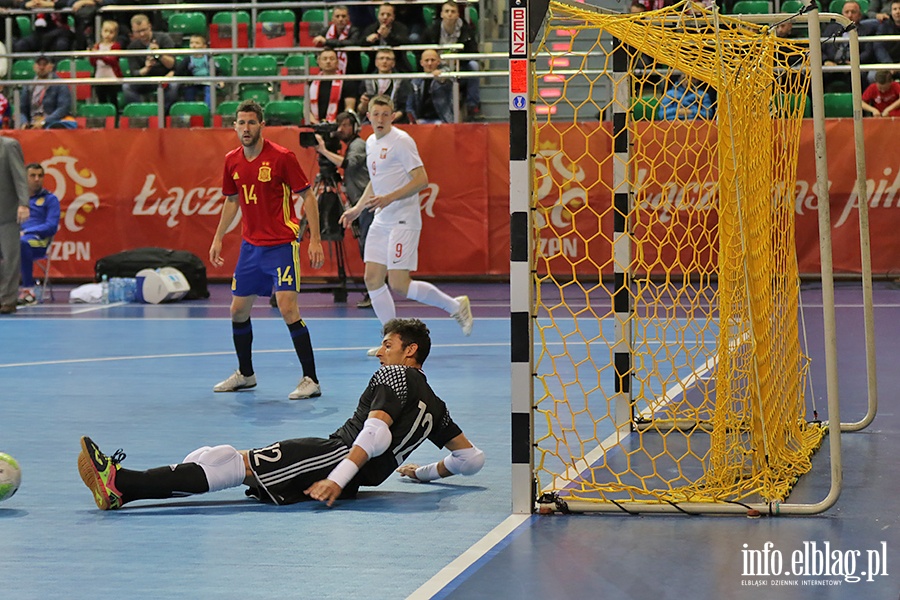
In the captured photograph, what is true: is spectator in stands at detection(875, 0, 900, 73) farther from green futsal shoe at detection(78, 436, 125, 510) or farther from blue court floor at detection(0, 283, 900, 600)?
green futsal shoe at detection(78, 436, 125, 510)

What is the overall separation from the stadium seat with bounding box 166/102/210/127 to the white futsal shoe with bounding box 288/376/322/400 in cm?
1146

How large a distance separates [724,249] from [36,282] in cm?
1578

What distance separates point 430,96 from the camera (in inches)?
797

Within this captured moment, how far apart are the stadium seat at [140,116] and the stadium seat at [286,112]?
2.09 meters

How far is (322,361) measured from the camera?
498 inches

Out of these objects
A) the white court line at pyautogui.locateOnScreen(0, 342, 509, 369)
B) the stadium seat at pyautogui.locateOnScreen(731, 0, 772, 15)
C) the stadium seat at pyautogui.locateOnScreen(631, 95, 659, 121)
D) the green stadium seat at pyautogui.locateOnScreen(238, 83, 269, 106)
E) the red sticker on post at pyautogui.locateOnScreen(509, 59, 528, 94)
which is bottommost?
the white court line at pyautogui.locateOnScreen(0, 342, 509, 369)

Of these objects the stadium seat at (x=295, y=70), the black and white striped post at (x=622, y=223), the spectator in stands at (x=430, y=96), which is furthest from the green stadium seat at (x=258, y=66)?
the black and white striped post at (x=622, y=223)

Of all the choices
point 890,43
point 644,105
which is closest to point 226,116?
point 890,43

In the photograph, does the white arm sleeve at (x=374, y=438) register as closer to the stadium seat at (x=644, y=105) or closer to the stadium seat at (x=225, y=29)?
the stadium seat at (x=644, y=105)

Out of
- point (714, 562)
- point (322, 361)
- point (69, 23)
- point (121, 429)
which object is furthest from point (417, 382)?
point (69, 23)

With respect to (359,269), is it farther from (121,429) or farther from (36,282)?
(121,429)

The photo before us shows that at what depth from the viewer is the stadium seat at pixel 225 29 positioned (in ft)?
76.2

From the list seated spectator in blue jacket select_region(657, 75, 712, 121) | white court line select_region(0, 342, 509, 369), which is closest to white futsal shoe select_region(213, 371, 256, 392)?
white court line select_region(0, 342, 509, 369)

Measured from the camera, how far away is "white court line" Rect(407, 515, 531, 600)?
16.8 ft
